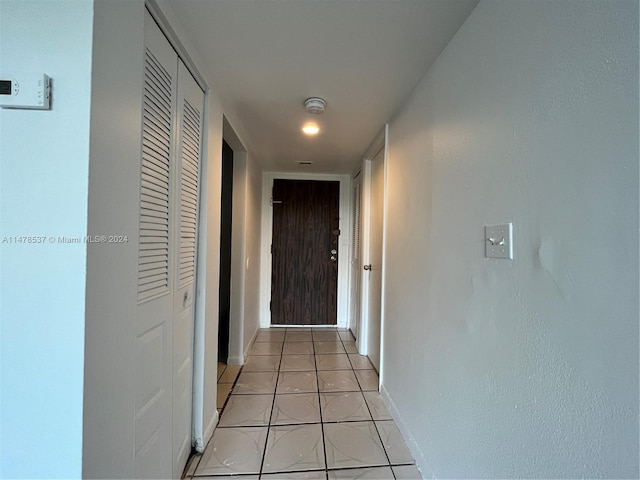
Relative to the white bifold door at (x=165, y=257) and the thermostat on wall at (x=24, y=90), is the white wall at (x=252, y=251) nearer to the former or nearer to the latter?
the white bifold door at (x=165, y=257)

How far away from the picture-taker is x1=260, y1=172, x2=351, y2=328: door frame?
3814 mm

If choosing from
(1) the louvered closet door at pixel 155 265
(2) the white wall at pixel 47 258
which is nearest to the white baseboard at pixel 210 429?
(1) the louvered closet door at pixel 155 265

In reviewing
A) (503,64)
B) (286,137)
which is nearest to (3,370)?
(503,64)

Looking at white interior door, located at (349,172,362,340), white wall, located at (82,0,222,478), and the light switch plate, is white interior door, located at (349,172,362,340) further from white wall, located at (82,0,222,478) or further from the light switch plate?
white wall, located at (82,0,222,478)

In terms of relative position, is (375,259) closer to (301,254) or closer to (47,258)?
(301,254)

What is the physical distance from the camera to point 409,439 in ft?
5.23

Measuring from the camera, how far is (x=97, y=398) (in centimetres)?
76

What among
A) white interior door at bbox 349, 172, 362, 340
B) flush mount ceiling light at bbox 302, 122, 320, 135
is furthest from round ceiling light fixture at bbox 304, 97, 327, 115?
white interior door at bbox 349, 172, 362, 340

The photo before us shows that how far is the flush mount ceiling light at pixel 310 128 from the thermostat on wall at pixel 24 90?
1638 mm

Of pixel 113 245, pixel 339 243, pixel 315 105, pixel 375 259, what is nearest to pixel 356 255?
pixel 339 243

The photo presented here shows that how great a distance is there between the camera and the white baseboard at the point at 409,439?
1383 mm

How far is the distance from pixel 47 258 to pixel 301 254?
3.18 meters

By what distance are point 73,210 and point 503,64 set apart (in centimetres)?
133

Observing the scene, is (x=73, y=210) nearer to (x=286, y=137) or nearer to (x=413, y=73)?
(x=413, y=73)
